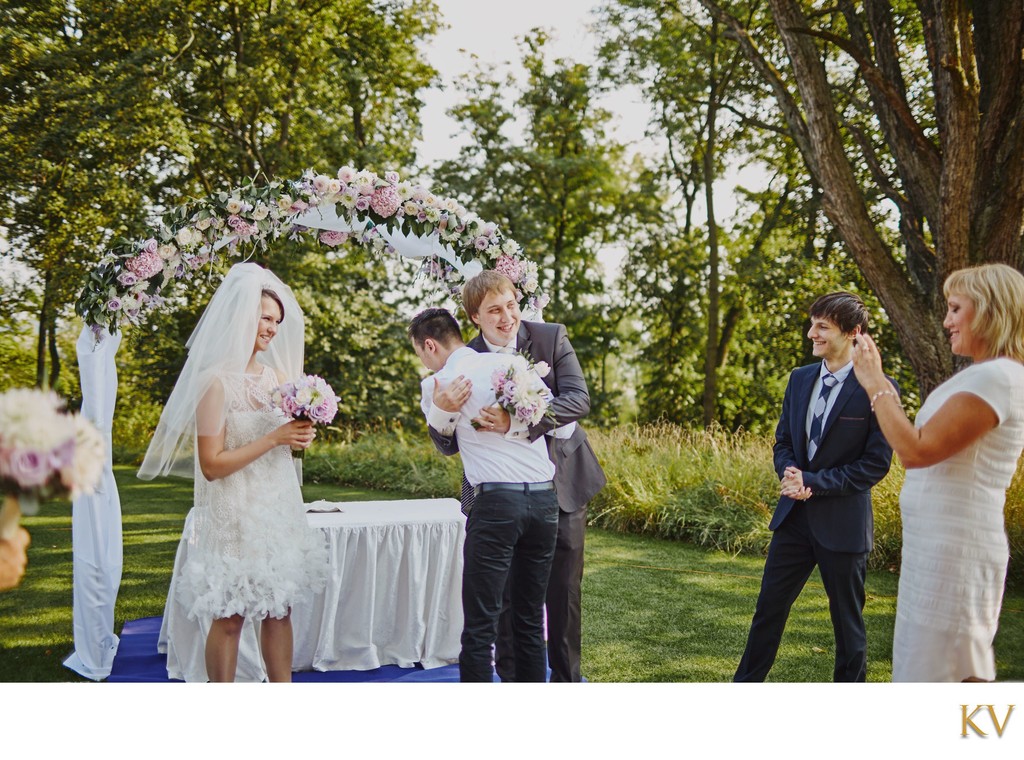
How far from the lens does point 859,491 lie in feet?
9.67

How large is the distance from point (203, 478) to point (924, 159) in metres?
5.42

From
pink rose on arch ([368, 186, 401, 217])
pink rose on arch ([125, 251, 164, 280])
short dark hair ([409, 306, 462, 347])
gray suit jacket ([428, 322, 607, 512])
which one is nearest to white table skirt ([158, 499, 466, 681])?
gray suit jacket ([428, 322, 607, 512])

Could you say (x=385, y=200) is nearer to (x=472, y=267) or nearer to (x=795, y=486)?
(x=472, y=267)

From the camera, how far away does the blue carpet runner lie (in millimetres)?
3896

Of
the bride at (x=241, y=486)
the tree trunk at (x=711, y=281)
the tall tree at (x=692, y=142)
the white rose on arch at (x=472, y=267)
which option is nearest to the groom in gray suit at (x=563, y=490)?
the bride at (x=241, y=486)

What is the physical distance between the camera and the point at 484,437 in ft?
8.95

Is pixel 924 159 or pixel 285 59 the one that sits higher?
pixel 285 59

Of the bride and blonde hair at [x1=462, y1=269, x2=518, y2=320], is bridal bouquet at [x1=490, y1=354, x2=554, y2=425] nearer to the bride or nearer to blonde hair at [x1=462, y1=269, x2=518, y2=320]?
blonde hair at [x1=462, y1=269, x2=518, y2=320]

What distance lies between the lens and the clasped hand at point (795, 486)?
9.71ft

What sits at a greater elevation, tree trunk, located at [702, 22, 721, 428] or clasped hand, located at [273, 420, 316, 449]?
tree trunk, located at [702, 22, 721, 428]

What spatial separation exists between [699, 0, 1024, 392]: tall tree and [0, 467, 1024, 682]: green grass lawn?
2.06 metres

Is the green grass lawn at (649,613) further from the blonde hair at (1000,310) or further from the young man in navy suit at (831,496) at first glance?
the blonde hair at (1000,310)
